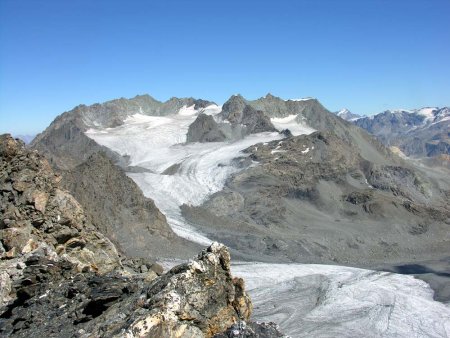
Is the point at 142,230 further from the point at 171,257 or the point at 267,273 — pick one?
the point at 267,273

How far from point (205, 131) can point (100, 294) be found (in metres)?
107

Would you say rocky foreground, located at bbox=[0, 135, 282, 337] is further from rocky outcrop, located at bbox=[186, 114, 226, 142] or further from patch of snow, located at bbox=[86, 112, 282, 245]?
rocky outcrop, located at bbox=[186, 114, 226, 142]

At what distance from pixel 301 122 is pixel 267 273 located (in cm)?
9673

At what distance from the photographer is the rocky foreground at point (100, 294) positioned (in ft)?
26.1

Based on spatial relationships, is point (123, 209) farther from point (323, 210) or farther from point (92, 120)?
point (92, 120)

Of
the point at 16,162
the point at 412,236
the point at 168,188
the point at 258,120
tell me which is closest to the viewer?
the point at 16,162

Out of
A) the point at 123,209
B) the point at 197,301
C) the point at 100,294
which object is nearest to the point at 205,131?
the point at 123,209

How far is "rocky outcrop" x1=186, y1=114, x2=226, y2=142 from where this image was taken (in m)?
113

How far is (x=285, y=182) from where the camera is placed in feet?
253

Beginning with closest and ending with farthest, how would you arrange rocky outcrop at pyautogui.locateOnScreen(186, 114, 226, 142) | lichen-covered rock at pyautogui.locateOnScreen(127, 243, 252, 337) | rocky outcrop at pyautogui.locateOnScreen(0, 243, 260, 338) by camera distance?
lichen-covered rock at pyautogui.locateOnScreen(127, 243, 252, 337), rocky outcrop at pyautogui.locateOnScreen(0, 243, 260, 338), rocky outcrop at pyautogui.locateOnScreen(186, 114, 226, 142)

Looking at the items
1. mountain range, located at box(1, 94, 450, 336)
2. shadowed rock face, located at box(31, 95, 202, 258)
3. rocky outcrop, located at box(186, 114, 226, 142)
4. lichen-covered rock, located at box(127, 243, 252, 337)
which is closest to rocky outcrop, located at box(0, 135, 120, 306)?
mountain range, located at box(1, 94, 450, 336)

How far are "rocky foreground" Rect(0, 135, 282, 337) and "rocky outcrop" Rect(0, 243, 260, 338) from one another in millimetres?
15

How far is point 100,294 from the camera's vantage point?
32.0ft

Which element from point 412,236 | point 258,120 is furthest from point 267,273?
point 258,120
